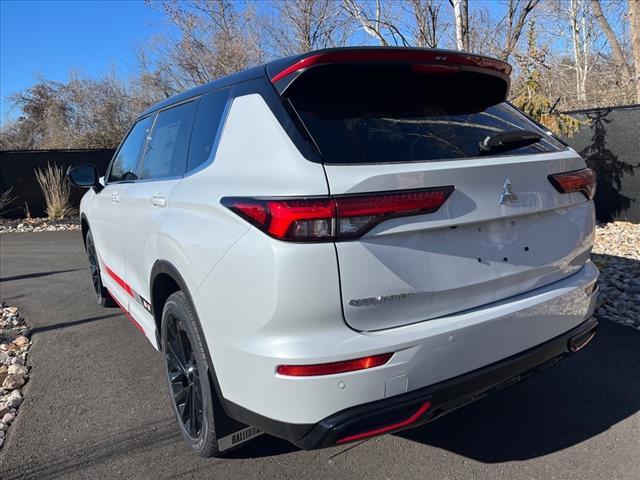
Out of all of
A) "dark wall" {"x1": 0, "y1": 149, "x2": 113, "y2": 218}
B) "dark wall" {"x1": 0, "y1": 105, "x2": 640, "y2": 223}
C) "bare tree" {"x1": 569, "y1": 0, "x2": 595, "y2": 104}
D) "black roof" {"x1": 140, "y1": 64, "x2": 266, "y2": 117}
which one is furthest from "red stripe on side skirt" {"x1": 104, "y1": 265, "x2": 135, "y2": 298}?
"bare tree" {"x1": 569, "y1": 0, "x2": 595, "y2": 104}

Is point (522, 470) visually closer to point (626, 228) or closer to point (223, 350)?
point (223, 350)

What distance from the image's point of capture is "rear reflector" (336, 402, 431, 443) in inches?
77.3

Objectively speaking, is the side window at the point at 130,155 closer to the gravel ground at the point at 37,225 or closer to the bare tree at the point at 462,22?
the bare tree at the point at 462,22

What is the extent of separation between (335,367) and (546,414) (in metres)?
1.77

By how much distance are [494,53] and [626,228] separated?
4999 mm

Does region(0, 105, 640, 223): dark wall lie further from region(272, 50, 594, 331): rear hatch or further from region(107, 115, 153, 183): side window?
region(107, 115, 153, 183): side window

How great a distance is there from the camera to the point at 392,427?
200 centimetres

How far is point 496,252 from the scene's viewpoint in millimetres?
2203

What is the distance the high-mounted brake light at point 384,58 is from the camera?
2.16 meters

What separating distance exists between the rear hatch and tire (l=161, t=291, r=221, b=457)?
2.88 feet

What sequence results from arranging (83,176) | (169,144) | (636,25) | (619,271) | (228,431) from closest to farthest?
(228,431), (169,144), (83,176), (619,271), (636,25)

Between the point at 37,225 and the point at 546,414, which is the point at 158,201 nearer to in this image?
the point at 546,414

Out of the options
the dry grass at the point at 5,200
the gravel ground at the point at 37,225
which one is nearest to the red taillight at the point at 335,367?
the gravel ground at the point at 37,225

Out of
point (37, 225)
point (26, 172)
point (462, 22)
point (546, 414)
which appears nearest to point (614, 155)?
point (462, 22)
